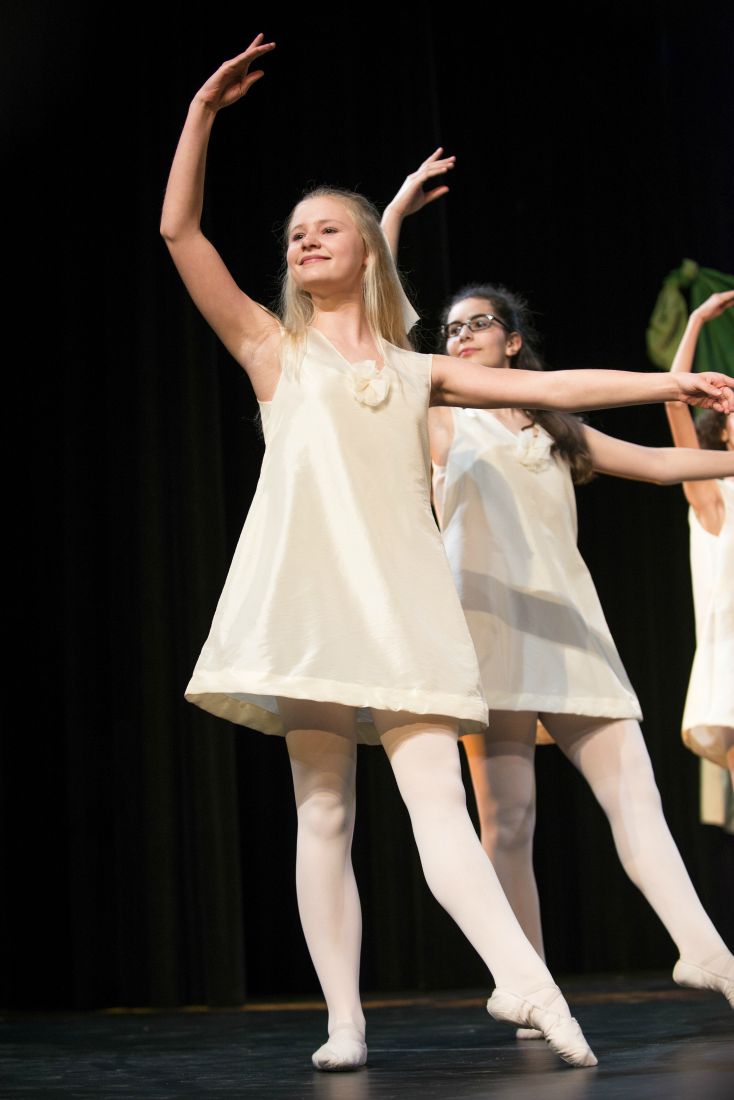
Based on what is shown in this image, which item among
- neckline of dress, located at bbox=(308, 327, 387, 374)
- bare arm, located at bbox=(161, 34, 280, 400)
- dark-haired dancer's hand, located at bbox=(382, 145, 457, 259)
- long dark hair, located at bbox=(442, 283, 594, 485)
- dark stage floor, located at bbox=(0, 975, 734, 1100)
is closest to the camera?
dark stage floor, located at bbox=(0, 975, 734, 1100)

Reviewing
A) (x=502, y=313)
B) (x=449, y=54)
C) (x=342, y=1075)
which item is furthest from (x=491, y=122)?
(x=342, y=1075)

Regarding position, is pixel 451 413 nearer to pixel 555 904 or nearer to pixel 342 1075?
pixel 342 1075

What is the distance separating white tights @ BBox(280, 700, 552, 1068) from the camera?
6.34ft

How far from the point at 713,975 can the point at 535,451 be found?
1066 millimetres

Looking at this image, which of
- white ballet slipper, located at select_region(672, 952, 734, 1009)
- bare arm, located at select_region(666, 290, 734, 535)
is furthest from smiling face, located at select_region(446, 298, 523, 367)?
white ballet slipper, located at select_region(672, 952, 734, 1009)

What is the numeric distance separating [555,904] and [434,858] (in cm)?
272

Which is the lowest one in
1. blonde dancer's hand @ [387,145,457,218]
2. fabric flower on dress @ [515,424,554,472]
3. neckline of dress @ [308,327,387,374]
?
fabric flower on dress @ [515,424,554,472]

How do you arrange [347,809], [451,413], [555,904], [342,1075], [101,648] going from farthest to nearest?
[555,904], [101,648], [451,413], [347,809], [342,1075]

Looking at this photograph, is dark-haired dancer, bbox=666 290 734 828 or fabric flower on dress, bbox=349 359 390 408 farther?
dark-haired dancer, bbox=666 290 734 828

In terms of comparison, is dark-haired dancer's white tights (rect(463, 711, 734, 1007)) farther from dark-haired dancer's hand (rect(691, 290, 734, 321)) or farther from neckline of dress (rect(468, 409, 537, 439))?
dark-haired dancer's hand (rect(691, 290, 734, 321))

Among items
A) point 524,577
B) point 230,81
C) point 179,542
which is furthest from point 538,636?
point 179,542

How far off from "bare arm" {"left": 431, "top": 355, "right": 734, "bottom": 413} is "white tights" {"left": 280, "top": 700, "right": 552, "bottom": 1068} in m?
0.53

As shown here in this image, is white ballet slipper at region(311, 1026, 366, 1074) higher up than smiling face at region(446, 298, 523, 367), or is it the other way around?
smiling face at region(446, 298, 523, 367)

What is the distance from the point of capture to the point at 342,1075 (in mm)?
1970
